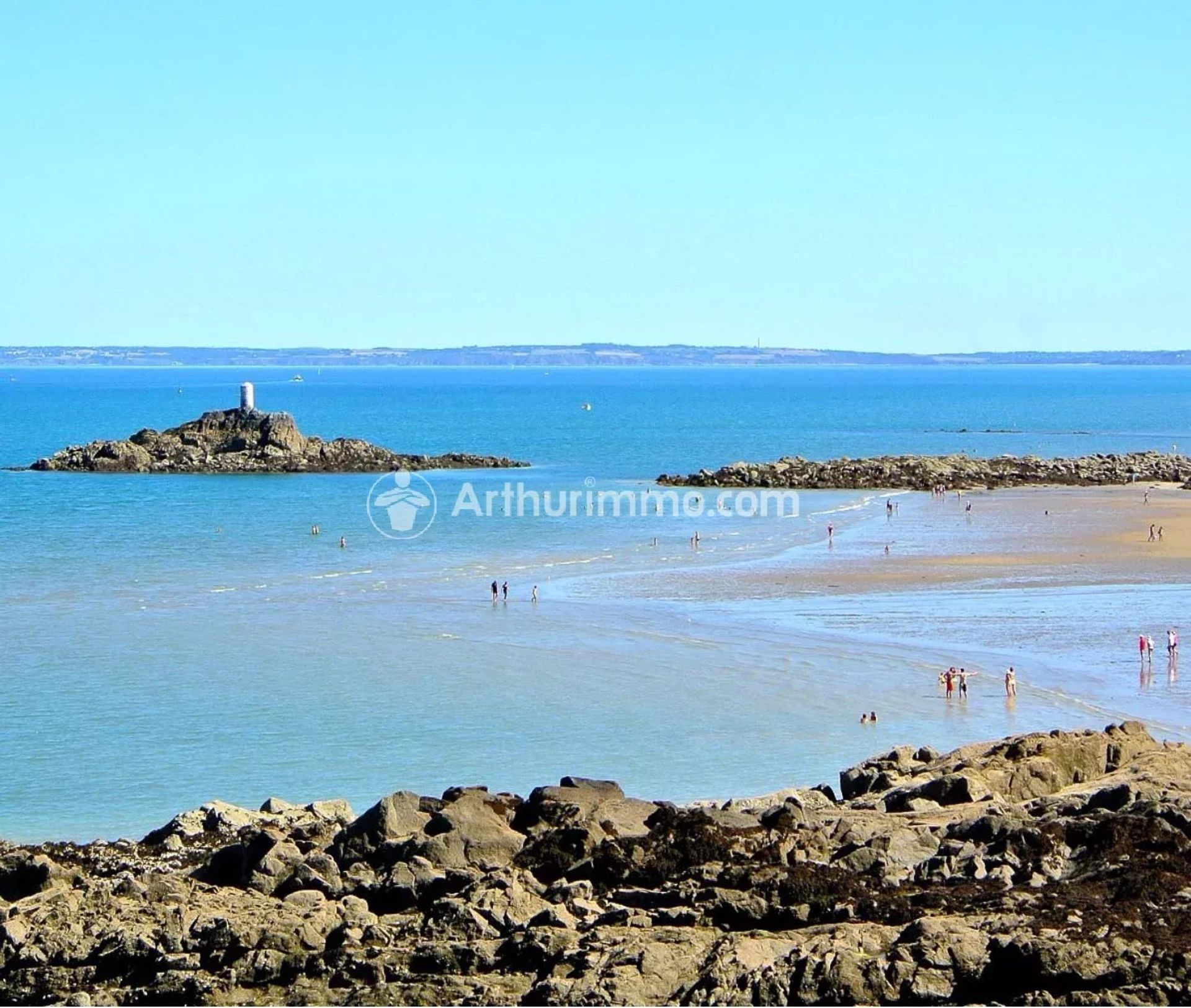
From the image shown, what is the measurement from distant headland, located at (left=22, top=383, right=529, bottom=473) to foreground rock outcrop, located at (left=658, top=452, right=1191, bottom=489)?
15.0 metres

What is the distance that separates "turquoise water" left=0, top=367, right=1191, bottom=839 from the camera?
24.1 meters

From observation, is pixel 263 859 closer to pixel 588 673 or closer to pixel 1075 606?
pixel 588 673

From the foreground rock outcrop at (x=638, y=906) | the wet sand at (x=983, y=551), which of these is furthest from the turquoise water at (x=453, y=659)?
the foreground rock outcrop at (x=638, y=906)

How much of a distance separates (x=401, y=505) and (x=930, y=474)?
24.3 metres

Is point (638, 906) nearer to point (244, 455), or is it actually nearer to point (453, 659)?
point (453, 659)

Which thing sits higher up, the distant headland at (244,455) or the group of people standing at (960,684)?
the distant headland at (244,455)

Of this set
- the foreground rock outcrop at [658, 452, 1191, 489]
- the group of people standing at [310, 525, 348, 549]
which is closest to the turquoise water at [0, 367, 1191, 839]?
the group of people standing at [310, 525, 348, 549]

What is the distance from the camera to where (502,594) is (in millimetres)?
41375

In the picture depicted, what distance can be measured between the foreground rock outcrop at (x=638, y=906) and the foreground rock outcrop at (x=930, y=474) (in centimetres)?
5366

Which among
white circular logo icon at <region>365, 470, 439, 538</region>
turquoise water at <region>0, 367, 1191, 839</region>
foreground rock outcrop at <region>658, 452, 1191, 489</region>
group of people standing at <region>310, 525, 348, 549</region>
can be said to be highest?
foreground rock outcrop at <region>658, 452, 1191, 489</region>

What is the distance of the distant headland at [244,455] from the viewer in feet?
263

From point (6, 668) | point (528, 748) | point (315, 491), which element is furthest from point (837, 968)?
point (315, 491)

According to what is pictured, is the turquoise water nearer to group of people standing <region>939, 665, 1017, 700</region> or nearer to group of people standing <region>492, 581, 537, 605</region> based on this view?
group of people standing <region>939, 665, 1017, 700</region>

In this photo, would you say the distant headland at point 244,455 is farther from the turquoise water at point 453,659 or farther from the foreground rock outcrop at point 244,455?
the turquoise water at point 453,659
